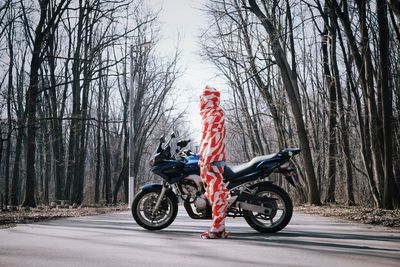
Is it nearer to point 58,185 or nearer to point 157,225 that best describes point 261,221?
point 157,225

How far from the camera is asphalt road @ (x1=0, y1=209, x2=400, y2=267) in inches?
164

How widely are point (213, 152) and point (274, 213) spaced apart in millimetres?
1559

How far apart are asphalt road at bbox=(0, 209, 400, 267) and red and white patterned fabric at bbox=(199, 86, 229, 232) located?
2.01 ft

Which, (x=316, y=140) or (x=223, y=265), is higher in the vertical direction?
(x=316, y=140)

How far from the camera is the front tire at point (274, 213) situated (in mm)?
6875

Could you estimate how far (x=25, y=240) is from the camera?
579 centimetres

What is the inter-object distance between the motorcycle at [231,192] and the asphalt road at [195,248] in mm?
308

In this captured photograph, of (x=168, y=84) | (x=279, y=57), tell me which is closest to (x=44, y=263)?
(x=279, y=57)

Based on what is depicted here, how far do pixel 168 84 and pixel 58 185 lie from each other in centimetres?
1065

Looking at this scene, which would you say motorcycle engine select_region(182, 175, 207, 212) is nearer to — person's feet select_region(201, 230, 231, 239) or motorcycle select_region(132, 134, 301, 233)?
motorcycle select_region(132, 134, 301, 233)

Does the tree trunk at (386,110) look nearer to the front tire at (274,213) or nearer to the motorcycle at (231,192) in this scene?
the motorcycle at (231,192)

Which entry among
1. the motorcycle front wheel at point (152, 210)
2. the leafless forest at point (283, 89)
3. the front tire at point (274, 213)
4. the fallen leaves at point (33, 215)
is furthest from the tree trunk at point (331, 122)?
the motorcycle front wheel at point (152, 210)

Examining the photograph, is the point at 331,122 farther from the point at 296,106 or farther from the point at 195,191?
the point at 195,191

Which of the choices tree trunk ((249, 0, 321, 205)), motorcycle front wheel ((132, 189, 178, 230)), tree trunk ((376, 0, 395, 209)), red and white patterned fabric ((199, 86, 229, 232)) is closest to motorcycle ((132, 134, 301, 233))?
motorcycle front wheel ((132, 189, 178, 230))
